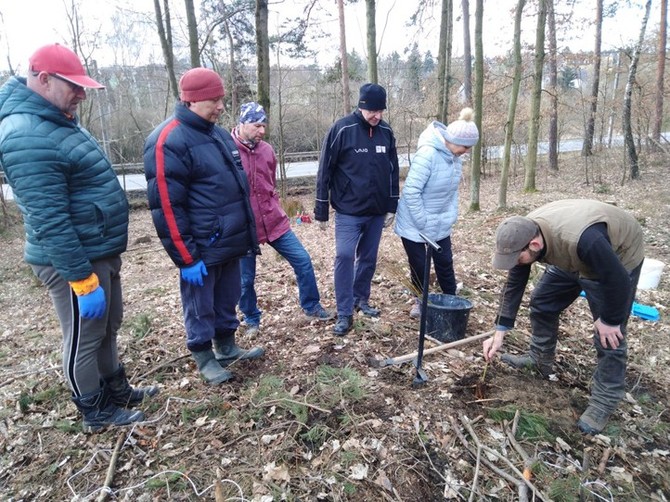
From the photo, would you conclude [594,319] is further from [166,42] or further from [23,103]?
[166,42]

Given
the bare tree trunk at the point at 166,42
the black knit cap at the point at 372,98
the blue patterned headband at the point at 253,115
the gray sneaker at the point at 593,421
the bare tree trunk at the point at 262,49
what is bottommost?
the gray sneaker at the point at 593,421

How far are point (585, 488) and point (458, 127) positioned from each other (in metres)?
2.57

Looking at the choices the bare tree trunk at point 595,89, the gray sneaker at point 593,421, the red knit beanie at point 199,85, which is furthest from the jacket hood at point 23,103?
the bare tree trunk at point 595,89

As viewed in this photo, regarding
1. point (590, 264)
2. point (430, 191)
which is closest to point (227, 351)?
point (430, 191)

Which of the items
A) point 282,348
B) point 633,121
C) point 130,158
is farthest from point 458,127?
point 130,158

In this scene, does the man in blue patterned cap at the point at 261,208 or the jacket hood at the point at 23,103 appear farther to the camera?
the man in blue patterned cap at the point at 261,208

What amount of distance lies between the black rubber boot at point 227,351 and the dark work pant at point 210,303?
75 millimetres

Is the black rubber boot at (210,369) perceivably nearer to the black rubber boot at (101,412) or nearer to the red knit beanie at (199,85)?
the black rubber boot at (101,412)

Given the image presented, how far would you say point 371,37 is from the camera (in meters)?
7.86

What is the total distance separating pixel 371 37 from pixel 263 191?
5.82 meters

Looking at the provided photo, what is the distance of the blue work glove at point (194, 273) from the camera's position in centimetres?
258

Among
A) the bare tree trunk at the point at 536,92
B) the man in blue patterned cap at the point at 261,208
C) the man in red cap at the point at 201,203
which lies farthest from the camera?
the bare tree trunk at the point at 536,92

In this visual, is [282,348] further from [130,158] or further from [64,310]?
[130,158]

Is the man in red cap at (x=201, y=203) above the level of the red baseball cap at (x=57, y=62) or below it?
below
